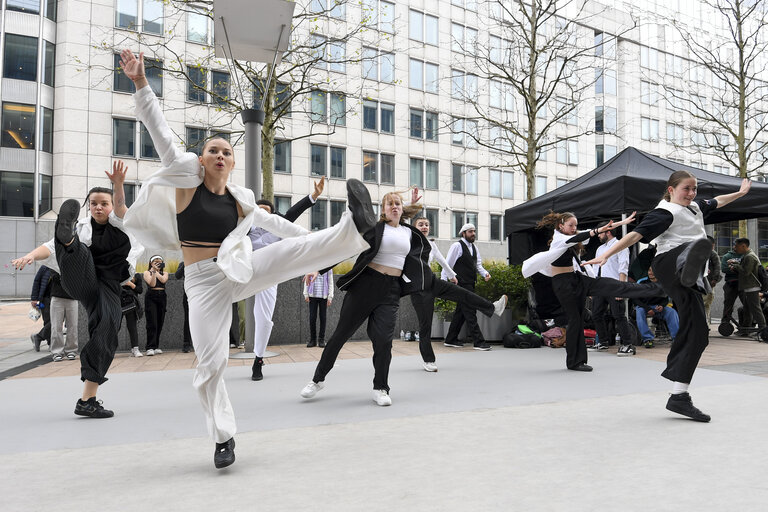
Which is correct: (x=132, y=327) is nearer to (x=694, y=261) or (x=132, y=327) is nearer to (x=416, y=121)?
(x=694, y=261)

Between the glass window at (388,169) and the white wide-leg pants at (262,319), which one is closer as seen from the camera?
the white wide-leg pants at (262,319)

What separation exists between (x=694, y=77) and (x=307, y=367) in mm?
50463

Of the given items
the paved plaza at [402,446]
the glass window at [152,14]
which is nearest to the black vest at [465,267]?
the paved plaza at [402,446]

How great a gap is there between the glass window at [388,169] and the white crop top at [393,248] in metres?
29.4

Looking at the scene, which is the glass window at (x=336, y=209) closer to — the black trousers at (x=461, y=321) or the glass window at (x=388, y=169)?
the glass window at (x=388, y=169)

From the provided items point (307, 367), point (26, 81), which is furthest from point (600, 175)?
point (26, 81)

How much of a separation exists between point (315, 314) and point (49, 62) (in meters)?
25.6

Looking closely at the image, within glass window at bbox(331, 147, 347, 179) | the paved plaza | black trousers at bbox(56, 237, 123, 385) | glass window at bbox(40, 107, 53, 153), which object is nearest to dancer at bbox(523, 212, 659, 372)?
the paved plaza

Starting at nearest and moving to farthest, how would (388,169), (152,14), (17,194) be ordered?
(17,194) → (152,14) → (388,169)

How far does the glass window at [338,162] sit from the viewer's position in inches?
1312

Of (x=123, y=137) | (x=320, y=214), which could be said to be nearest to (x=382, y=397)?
(x=123, y=137)

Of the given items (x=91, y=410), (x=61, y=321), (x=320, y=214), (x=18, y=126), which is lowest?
(x=91, y=410)

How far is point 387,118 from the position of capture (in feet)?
116

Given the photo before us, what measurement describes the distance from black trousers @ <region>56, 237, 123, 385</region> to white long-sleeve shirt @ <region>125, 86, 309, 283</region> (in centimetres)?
123
